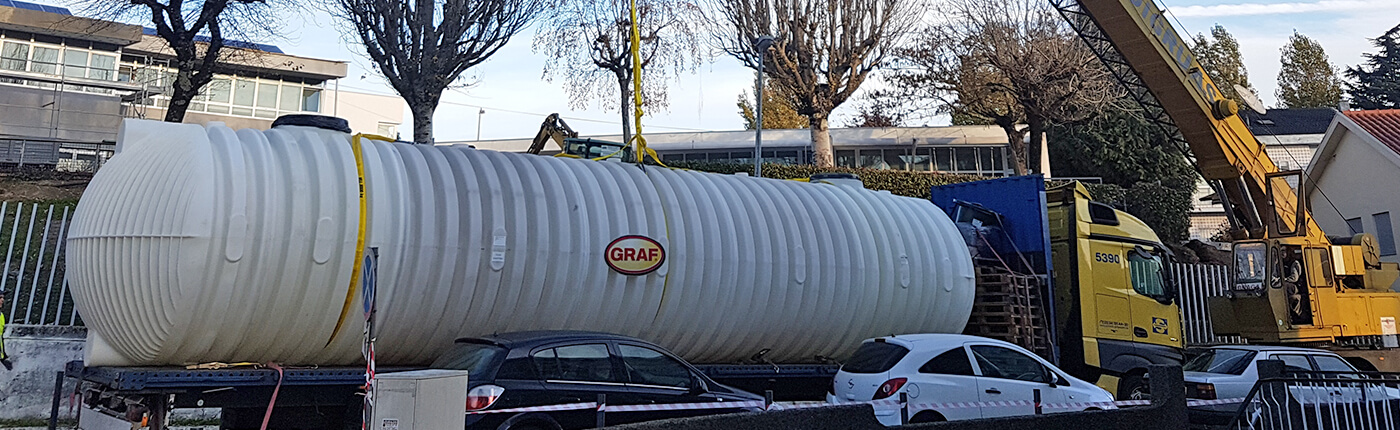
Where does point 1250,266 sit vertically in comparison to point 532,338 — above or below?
above

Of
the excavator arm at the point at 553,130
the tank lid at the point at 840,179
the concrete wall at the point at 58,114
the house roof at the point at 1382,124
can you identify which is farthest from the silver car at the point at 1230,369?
the concrete wall at the point at 58,114

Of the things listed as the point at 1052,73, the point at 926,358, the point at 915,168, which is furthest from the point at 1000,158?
the point at 926,358

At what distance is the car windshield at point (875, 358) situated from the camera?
8797mm

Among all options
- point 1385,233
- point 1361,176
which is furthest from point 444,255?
point 1361,176

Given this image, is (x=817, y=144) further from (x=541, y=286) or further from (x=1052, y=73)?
(x=541, y=286)

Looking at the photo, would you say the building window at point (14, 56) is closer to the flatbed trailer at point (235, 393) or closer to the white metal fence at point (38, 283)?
the white metal fence at point (38, 283)

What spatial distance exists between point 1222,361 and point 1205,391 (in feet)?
3.24

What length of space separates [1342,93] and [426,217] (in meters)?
67.6

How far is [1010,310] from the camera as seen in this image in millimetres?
11688

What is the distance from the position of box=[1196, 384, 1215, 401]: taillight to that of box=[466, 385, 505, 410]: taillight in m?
8.44

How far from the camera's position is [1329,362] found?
453 inches

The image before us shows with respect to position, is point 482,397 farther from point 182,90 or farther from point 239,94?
point 239,94

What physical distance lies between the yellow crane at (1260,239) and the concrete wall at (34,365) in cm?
1579

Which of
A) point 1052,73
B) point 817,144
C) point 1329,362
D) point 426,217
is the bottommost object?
point 1329,362
